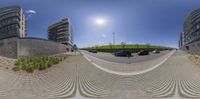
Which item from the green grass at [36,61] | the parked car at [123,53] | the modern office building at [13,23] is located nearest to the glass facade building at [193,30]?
the parked car at [123,53]

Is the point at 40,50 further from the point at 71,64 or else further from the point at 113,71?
the point at 113,71

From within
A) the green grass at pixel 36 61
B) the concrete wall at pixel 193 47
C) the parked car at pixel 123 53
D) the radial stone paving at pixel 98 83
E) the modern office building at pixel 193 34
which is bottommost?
the radial stone paving at pixel 98 83

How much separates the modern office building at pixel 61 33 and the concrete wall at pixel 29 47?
0.11 m

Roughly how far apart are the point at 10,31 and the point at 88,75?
7.96ft

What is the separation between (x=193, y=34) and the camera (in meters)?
3.56

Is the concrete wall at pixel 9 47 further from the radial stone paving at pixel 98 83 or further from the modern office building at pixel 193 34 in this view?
the modern office building at pixel 193 34

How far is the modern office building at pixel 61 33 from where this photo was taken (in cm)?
336

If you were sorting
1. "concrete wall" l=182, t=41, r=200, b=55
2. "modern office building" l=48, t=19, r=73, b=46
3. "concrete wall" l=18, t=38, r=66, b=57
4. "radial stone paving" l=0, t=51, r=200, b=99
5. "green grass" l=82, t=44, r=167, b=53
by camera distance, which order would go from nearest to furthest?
"concrete wall" l=18, t=38, r=66, b=57 < "green grass" l=82, t=44, r=167, b=53 < "modern office building" l=48, t=19, r=73, b=46 < "concrete wall" l=182, t=41, r=200, b=55 < "radial stone paving" l=0, t=51, r=200, b=99

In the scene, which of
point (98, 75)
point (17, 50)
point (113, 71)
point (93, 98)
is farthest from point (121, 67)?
point (17, 50)

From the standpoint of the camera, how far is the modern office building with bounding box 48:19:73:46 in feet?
11.0

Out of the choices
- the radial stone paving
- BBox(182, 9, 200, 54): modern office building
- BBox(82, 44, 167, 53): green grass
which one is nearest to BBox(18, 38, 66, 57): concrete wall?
BBox(82, 44, 167, 53): green grass

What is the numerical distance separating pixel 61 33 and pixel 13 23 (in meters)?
0.80

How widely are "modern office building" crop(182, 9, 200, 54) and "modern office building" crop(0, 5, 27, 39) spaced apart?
2.86 m

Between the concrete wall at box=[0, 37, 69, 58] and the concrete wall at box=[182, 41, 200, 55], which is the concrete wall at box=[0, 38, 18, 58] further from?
the concrete wall at box=[182, 41, 200, 55]
